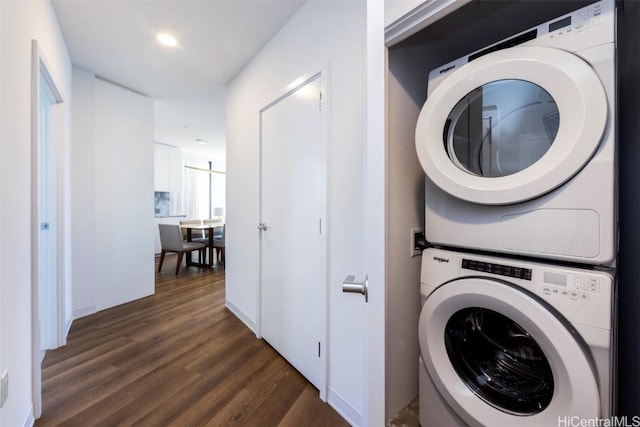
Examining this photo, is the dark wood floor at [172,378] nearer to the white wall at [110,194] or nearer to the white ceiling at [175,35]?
the white wall at [110,194]

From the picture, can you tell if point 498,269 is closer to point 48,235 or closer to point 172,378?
point 172,378

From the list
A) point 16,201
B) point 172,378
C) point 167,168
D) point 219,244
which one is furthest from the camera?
point 167,168

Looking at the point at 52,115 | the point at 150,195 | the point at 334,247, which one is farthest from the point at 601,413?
the point at 150,195

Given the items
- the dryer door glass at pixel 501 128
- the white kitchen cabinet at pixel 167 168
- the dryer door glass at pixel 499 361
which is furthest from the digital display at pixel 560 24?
the white kitchen cabinet at pixel 167 168

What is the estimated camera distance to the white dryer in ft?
1.85

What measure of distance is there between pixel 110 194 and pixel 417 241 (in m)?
3.42

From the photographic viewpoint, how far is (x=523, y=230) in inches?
26.1

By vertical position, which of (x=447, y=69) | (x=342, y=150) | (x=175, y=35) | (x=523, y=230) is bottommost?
(x=523, y=230)

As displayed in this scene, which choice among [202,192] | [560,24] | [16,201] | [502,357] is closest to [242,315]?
[16,201]

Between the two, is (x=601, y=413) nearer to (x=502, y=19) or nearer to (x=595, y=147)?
(x=595, y=147)

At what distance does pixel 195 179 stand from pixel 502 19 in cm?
696

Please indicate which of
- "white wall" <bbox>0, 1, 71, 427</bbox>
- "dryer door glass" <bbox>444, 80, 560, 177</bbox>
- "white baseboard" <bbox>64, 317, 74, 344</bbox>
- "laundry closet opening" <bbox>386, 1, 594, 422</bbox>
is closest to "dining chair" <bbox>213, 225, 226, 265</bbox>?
"white baseboard" <bbox>64, 317, 74, 344</bbox>

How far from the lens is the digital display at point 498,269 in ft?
2.15

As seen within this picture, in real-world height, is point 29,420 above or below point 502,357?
below
